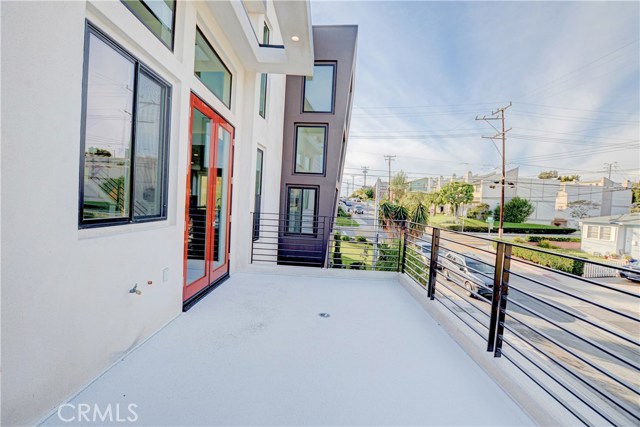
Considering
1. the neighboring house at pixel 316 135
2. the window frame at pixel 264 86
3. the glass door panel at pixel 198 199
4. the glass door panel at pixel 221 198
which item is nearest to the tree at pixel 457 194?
the neighboring house at pixel 316 135

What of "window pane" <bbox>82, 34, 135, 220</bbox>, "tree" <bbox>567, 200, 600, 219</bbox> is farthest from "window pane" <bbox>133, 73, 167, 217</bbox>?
"tree" <bbox>567, 200, 600, 219</bbox>

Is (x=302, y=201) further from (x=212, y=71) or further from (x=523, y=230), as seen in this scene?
(x=523, y=230)

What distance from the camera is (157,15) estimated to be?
7.76 feet

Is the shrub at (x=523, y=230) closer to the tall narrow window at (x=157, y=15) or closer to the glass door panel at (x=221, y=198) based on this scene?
the glass door panel at (x=221, y=198)

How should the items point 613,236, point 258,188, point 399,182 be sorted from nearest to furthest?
point 258,188 → point 613,236 → point 399,182

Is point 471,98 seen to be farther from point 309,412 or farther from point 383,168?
point 309,412

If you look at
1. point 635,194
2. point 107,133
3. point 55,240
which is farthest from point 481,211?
point 55,240

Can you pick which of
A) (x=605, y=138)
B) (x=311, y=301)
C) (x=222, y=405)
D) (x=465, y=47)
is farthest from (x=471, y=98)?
(x=222, y=405)

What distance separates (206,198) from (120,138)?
141 cm

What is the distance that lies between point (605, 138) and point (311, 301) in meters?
38.2

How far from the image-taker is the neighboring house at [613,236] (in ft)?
54.3

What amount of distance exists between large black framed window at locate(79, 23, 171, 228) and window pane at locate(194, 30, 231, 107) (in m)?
0.75

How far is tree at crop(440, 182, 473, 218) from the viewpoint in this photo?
102ft

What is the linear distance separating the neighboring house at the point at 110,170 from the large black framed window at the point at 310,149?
335cm
